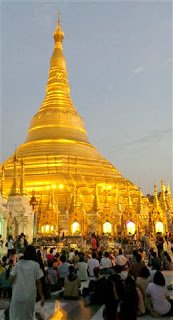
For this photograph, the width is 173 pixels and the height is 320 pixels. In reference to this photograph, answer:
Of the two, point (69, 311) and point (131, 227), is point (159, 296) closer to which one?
point (69, 311)

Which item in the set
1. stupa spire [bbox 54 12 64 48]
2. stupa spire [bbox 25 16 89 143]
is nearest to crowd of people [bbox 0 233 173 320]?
stupa spire [bbox 25 16 89 143]

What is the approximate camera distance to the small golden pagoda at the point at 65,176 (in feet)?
99.9

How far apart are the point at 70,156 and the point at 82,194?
439 centimetres

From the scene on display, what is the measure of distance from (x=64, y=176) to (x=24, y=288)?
101 feet

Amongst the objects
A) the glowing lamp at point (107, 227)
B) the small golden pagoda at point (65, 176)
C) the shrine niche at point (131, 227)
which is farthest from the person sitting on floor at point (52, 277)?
the shrine niche at point (131, 227)

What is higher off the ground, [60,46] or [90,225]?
[60,46]

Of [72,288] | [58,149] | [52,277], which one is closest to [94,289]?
[72,288]

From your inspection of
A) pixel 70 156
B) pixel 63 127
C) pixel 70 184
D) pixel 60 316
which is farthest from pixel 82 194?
pixel 60 316

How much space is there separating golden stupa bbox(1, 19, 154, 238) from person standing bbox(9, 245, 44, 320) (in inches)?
842

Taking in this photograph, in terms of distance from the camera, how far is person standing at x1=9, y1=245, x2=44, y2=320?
463cm

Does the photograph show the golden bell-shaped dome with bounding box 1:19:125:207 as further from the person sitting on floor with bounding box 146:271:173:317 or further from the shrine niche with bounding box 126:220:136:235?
the person sitting on floor with bounding box 146:271:173:317

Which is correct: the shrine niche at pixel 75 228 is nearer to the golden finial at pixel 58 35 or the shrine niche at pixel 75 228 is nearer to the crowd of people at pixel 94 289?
the crowd of people at pixel 94 289

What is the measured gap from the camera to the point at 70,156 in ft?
124

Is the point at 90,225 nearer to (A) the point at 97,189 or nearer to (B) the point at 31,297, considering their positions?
Result: (A) the point at 97,189
